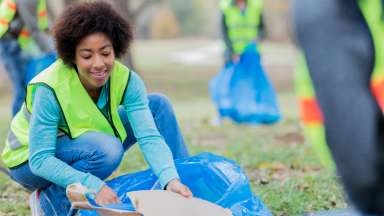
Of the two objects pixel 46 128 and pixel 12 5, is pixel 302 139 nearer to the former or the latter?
pixel 12 5

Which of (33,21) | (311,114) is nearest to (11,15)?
(33,21)

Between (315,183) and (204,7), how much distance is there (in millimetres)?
27866

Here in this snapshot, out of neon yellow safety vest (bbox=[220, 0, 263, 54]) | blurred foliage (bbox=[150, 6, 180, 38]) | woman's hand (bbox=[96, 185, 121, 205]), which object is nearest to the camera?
woman's hand (bbox=[96, 185, 121, 205])

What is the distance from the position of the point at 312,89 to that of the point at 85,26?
164cm

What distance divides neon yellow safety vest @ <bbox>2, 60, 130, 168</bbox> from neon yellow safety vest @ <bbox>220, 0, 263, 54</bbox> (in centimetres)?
472

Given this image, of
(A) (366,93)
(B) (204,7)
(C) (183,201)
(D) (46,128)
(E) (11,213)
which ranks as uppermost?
(A) (366,93)

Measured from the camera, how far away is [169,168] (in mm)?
2959

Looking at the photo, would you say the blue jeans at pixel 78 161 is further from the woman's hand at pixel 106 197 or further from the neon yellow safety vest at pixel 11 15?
the neon yellow safety vest at pixel 11 15

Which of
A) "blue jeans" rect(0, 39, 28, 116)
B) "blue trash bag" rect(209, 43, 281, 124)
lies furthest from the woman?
"blue trash bag" rect(209, 43, 281, 124)

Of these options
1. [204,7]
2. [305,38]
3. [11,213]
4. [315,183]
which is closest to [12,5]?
[11,213]

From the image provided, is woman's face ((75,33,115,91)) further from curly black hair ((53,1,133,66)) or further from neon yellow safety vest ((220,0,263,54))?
neon yellow safety vest ((220,0,263,54))

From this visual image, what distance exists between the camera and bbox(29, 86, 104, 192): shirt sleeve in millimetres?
2871

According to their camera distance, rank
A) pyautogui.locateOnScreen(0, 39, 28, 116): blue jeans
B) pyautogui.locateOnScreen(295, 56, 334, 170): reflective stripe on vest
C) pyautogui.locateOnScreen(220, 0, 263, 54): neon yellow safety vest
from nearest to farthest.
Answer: pyautogui.locateOnScreen(295, 56, 334, 170): reflective stripe on vest
pyautogui.locateOnScreen(0, 39, 28, 116): blue jeans
pyautogui.locateOnScreen(220, 0, 263, 54): neon yellow safety vest

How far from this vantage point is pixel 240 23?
25.8ft
